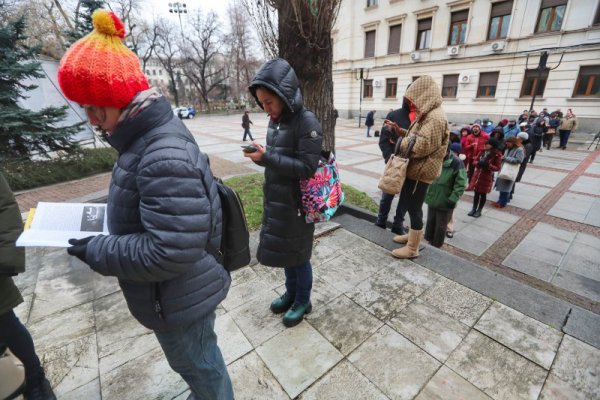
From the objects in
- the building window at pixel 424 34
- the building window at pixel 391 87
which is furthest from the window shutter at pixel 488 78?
the building window at pixel 391 87

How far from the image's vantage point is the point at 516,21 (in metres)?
16.7

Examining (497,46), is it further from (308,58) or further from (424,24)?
(308,58)

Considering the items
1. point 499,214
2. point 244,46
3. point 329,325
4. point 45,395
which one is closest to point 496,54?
point 499,214

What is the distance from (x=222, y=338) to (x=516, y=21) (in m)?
22.1

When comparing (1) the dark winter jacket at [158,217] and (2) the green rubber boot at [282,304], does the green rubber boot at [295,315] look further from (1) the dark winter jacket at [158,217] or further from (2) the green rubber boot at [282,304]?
(1) the dark winter jacket at [158,217]

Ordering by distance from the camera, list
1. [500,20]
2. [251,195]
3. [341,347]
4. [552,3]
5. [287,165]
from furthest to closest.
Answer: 1. [500,20]
2. [552,3]
3. [251,195]
4. [341,347]
5. [287,165]

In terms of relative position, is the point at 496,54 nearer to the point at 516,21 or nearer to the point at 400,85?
the point at 516,21

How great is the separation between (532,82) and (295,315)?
20926 mm

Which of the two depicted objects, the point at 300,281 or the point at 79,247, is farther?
the point at 300,281

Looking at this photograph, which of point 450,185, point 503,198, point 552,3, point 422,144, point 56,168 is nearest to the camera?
point 422,144

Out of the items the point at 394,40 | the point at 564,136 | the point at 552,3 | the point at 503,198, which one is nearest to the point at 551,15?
the point at 552,3

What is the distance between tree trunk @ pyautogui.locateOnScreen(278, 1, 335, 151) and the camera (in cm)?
426

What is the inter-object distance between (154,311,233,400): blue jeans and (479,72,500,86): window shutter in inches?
874

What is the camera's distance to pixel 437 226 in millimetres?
4031
